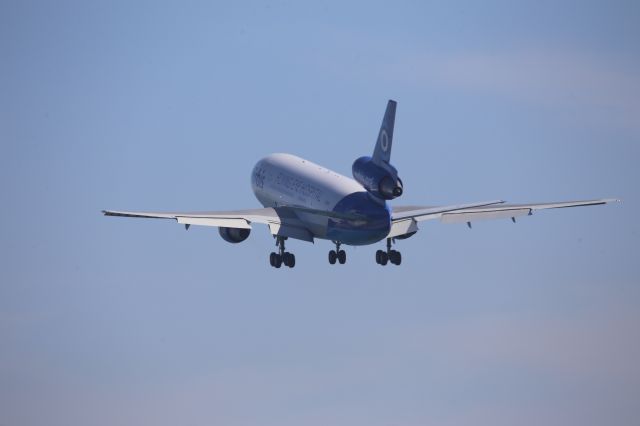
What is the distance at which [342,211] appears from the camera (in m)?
134

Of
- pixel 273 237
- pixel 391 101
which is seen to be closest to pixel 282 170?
pixel 273 237

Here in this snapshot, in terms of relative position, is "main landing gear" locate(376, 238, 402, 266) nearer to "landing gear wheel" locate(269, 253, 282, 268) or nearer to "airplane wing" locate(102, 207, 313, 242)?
"airplane wing" locate(102, 207, 313, 242)

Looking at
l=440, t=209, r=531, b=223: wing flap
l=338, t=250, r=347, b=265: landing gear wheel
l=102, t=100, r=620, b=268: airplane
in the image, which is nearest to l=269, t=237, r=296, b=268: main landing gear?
l=102, t=100, r=620, b=268: airplane

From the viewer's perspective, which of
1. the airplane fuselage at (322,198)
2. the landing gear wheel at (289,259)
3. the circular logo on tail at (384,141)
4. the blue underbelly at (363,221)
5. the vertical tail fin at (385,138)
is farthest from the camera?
the landing gear wheel at (289,259)

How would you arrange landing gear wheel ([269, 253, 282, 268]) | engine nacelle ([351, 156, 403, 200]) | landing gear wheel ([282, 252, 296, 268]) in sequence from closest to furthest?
engine nacelle ([351, 156, 403, 200]) → landing gear wheel ([282, 252, 296, 268]) → landing gear wheel ([269, 253, 282, 268])

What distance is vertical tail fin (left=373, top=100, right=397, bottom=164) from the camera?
131m

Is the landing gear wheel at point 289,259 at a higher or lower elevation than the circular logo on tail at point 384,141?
lower

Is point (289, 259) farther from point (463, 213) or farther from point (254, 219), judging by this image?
point (463, 213)

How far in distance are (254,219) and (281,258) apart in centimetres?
367

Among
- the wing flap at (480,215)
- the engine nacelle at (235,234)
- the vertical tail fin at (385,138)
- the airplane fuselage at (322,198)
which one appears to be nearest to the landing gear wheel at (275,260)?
the airplane fuselage at (322,198)

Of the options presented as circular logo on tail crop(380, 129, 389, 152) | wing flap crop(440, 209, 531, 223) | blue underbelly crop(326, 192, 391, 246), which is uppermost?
circular logo on tail crop(380, 129, 389, 152)

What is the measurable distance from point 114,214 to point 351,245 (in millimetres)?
16427

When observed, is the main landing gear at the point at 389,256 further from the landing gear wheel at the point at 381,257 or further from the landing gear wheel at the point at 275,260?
the landing gear wheel at the point at 275,260

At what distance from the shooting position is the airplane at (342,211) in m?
131
